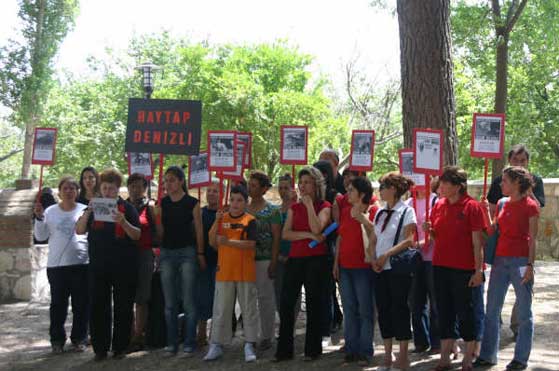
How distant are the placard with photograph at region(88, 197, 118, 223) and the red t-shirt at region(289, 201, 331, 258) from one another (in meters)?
1.59

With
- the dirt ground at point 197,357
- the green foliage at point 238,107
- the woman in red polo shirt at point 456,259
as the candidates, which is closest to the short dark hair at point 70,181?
the dirt ground at point 197,357

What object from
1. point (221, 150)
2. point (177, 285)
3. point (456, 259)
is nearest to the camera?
point (456, 259)

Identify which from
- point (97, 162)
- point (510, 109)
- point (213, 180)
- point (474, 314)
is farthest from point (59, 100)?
point (474, 314)

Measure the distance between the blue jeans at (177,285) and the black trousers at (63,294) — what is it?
93 centimetres

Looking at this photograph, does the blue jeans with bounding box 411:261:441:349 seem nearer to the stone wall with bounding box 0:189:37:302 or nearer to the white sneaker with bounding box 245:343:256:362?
the white sneaker with bounding box 245:343:256:362

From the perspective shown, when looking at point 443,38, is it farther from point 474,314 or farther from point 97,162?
point 97,162

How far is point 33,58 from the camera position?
33.3m

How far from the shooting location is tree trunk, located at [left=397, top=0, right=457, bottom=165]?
31.4 feet

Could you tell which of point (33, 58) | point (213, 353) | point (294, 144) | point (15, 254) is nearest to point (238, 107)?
point (33, 58)

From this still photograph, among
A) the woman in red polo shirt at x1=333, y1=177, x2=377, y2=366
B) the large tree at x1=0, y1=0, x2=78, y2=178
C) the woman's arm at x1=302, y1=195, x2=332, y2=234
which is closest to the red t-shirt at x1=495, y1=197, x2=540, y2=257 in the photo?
the woman in red polo shirt at x1=333, y1=177, x2=377, y2=366

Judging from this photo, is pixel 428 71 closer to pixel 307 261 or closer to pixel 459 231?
pixel 307 261

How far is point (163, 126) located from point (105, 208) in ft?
4.33

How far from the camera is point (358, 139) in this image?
→ 8.70 meters

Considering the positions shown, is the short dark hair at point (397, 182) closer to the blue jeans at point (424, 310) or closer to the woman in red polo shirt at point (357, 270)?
the woman in red polo shirt at point (357, 270)
